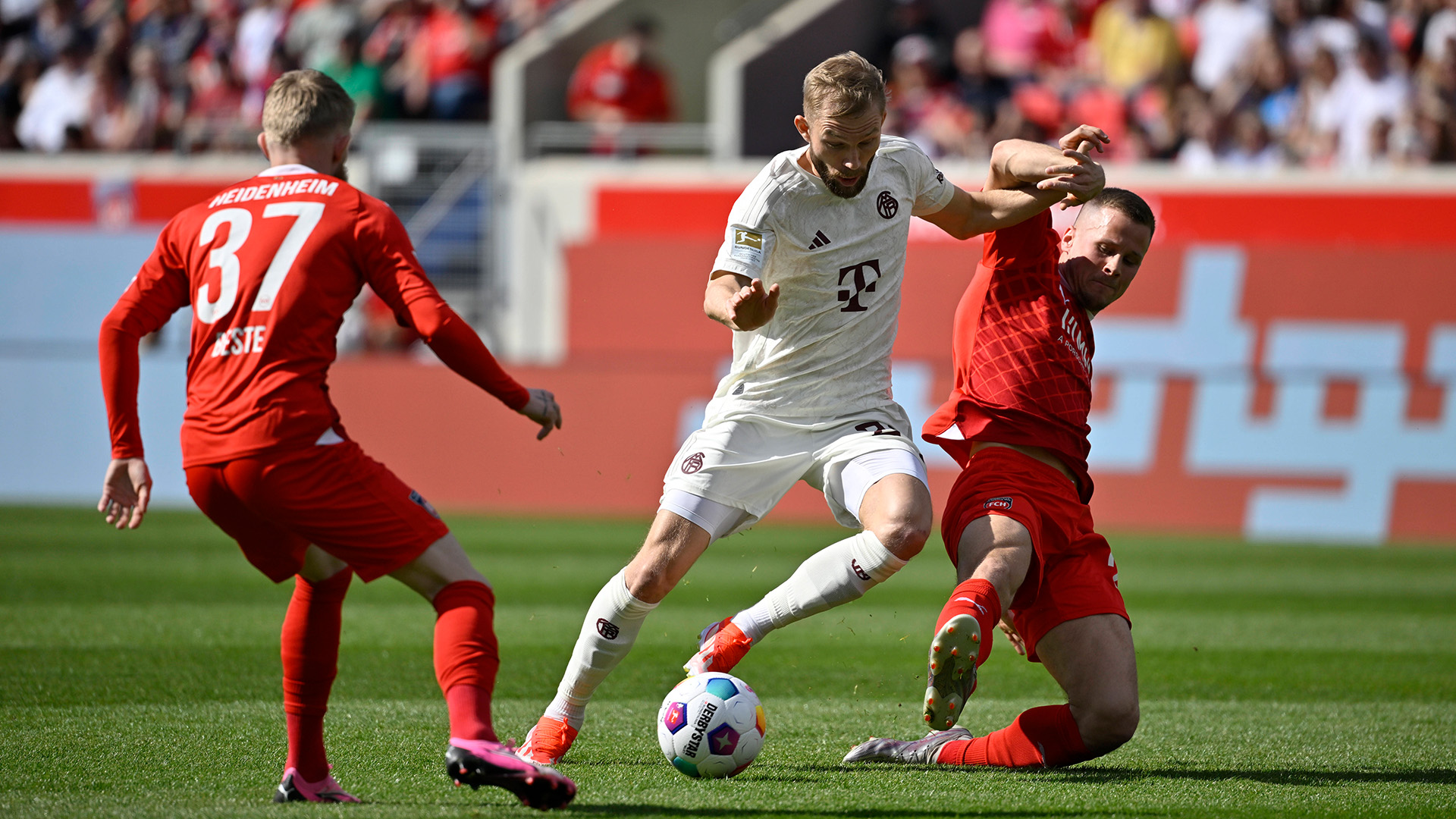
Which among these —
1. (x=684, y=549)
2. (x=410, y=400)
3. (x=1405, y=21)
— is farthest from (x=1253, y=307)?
(x=684, y=549)

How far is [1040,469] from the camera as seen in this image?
491 centimetres

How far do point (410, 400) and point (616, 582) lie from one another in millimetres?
9519

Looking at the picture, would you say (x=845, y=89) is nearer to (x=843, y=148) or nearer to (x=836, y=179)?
(x=843, y=148)

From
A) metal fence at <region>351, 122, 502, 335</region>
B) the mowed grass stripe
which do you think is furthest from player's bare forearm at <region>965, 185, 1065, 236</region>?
metal fence at <region>351, 122, 502, 335</region>

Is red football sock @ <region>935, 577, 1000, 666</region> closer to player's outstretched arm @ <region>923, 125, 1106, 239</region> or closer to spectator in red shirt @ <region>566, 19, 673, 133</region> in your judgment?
player's outstretched arm @ <region>923, 125, 1106, 239</region>

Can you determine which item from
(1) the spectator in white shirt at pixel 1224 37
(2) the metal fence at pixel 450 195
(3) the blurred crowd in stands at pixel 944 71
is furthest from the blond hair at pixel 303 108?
(1) the spectator in white shirt at pixel 1224 37

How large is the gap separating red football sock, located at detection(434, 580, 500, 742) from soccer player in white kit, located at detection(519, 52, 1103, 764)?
857 millimetres

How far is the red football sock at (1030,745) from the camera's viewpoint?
4.82 m

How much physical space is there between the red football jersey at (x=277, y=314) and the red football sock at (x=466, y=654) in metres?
0.54

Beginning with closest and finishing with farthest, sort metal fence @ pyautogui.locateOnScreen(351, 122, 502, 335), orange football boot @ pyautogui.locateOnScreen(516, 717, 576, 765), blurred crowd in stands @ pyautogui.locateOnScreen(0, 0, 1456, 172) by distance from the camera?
orange football boot @ pyautogui.locateOnScreen(516, 717, 576, 765) < blurred crowd in stands @ pyautogui.locateOnScreen(0, 0, 1456, 172) < metal fence @ pyautogui.locateOnScreen(351, 122, 502, 335)

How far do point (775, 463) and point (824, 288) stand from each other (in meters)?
0.59

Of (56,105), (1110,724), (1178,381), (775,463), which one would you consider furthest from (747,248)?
(56,105)

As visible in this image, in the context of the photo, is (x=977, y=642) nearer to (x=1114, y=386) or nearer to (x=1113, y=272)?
(x=1113, y=272)

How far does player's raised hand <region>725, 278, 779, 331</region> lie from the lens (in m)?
4.22
